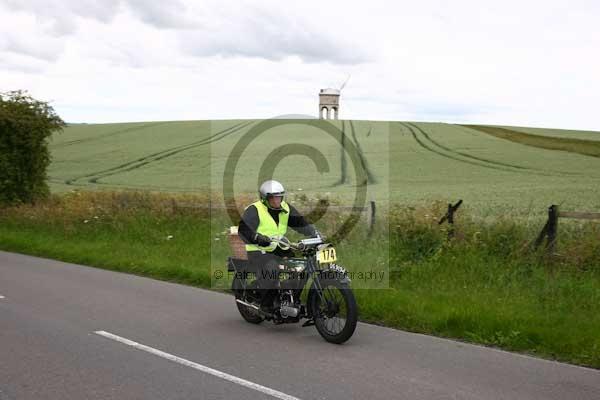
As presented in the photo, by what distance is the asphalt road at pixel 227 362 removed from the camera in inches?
224

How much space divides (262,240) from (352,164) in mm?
25817

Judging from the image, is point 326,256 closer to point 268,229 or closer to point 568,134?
point 268,229

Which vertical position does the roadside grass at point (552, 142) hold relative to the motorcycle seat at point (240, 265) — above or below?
above

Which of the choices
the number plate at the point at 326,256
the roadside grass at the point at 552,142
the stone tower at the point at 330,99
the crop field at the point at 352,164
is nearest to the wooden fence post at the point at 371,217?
the crop field at the point at 352,164

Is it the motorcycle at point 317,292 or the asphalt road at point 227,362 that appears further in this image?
the motorcycle at point 317,292

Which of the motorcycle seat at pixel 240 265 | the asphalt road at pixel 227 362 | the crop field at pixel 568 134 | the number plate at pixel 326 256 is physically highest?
the crop field at pixel 568 134

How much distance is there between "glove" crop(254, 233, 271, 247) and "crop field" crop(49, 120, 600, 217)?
815 centimetres

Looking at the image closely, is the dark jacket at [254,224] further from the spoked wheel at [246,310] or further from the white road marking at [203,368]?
the white road marking at [203,368]

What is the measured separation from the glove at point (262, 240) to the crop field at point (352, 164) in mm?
8154

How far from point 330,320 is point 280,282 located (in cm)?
86

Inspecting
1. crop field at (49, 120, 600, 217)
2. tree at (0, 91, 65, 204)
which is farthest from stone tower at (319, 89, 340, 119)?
tree at (0, 91, 65, 204)

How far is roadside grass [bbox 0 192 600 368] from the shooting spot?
25.8 feet

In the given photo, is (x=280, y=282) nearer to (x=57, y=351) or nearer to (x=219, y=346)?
(x=219, y=346)

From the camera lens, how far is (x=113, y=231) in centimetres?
1798
